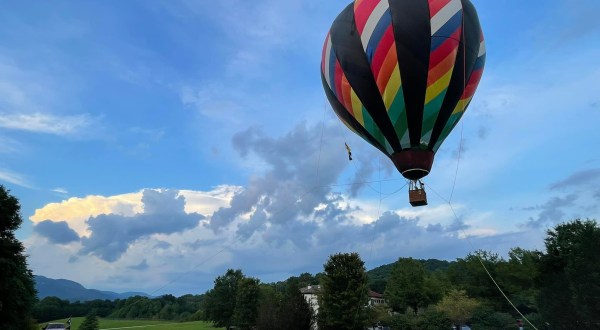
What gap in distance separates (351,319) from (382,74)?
3801 cm

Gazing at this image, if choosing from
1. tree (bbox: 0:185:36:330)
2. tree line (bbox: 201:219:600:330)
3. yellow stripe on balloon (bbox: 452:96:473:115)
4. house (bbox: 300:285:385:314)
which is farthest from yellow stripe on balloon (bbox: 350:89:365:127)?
house (bbox: 300:285:385:314)

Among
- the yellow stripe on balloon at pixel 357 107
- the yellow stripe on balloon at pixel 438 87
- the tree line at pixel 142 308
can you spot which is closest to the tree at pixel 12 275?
the yellow stripe on balloon at pixel 357 107

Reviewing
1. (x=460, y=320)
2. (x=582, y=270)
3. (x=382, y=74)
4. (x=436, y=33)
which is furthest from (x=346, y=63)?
(x=460, y=320)

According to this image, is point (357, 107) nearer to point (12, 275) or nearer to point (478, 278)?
point (12, 275)

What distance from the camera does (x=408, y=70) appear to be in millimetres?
15852

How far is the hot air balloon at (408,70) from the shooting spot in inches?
624

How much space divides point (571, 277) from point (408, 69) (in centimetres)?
3140

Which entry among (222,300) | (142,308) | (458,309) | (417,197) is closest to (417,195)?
(417,197)

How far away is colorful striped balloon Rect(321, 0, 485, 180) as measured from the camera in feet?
52.0

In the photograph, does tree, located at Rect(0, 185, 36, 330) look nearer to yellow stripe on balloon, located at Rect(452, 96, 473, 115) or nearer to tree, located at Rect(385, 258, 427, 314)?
yellow stripe on balloon, located at Rect(452, 96, 473, 115)

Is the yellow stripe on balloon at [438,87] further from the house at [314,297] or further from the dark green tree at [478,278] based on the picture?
the dark green tree at [478,278]

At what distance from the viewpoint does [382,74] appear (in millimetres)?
16188

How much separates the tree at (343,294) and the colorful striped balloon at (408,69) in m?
35.0

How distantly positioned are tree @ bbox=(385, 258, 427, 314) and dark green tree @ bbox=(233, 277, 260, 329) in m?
22.2
